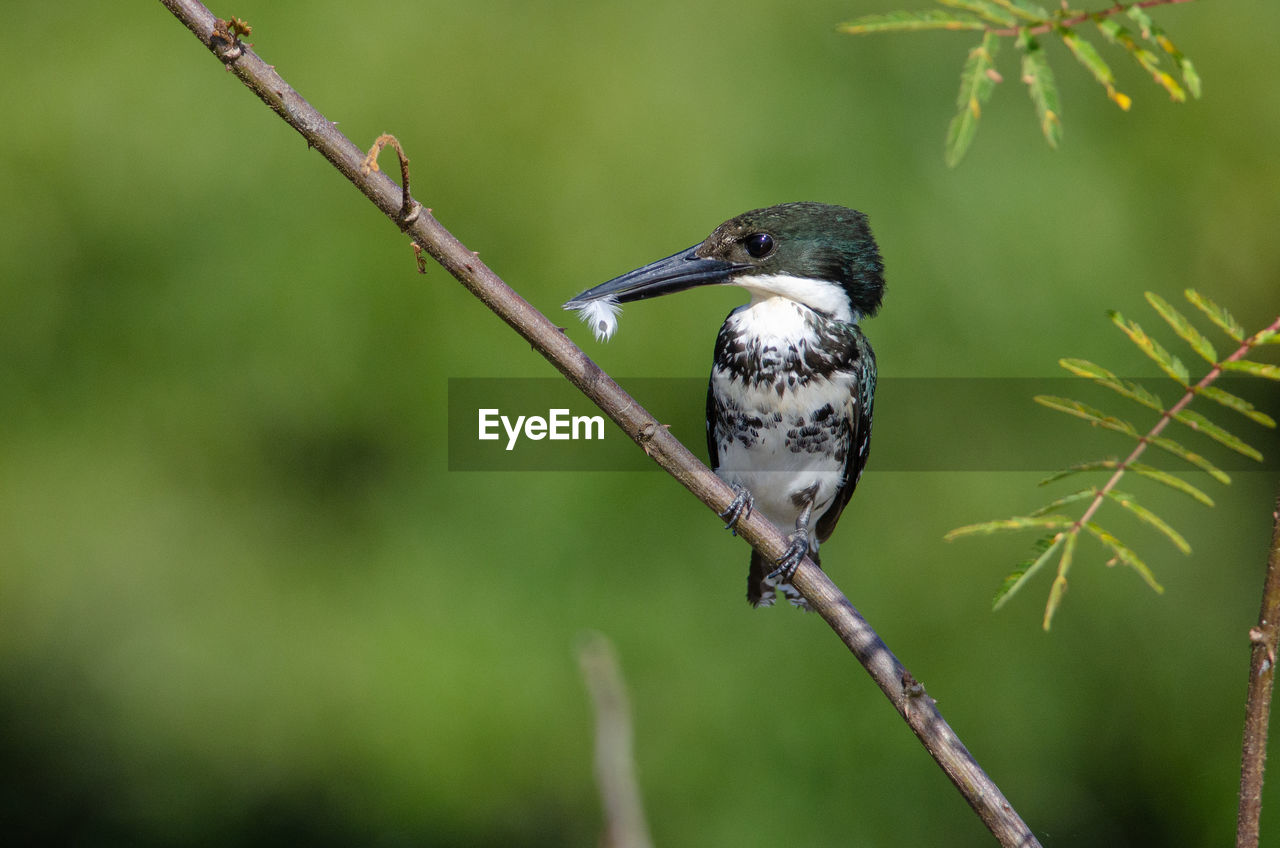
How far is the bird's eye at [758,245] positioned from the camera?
5.72 ft

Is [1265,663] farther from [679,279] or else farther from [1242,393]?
[1242,393]

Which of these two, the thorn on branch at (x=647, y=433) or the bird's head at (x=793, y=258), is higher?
the bird's head at (x=793, y=258)

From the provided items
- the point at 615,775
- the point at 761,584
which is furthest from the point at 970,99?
the point at 761,584

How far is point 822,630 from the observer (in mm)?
2959

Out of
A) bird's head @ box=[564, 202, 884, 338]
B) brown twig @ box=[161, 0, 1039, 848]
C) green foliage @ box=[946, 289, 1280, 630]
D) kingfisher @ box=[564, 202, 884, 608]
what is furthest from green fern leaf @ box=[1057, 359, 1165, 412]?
bird's head @ box=[564, 202, 884, 338]

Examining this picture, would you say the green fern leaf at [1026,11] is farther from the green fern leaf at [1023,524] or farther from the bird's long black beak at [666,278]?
the bird's long black beak at [666,278]

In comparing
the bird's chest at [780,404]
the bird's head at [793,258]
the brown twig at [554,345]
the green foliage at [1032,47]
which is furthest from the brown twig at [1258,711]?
the bird's chest at [780,404]

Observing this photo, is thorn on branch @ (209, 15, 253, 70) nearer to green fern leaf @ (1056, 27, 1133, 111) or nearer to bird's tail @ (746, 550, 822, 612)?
green fern leaf @ (1056, 27, 1133, 111)

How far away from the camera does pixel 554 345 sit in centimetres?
101

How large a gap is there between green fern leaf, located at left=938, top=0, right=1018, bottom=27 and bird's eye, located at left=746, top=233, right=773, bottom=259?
1.05 m

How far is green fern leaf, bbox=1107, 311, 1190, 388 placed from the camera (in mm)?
772

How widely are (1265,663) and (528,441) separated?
2.30 m

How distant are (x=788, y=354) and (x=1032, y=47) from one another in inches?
51.4

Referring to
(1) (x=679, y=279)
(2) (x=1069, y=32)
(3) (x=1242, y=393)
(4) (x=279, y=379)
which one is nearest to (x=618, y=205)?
(4) (x=279, y=379)
